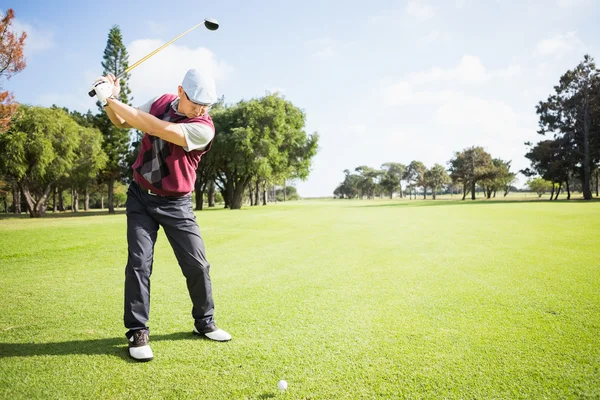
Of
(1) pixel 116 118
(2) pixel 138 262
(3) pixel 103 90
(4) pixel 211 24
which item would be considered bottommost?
(2) pixel 138 262

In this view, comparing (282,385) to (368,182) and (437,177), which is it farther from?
(368,182)

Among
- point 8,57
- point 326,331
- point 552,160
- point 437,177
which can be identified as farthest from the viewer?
point 437,177

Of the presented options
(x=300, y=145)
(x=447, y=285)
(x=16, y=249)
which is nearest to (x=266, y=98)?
(x=300, y=145)

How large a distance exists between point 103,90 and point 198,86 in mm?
838

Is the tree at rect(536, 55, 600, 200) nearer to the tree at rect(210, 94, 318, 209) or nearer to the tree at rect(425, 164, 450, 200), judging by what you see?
the tree at rect(210, 94, 318, 209)

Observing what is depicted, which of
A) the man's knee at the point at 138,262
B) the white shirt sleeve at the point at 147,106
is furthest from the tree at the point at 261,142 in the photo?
the man's knee at the point at 138,262

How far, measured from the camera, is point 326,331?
3.74 meters

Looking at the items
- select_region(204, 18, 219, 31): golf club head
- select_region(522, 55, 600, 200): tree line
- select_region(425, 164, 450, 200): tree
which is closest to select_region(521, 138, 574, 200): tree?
select_region(522, 55, 600, 200): tree line

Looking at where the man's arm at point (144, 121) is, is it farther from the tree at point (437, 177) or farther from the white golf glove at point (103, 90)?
the tree at point (437, 177)

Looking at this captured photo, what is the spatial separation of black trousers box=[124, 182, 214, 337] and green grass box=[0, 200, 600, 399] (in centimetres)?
39

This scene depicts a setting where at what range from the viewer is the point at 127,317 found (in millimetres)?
3408

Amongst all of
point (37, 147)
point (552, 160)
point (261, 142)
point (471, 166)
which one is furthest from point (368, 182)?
Result: point (37, 147)

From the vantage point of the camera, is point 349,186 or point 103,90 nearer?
point 103,90

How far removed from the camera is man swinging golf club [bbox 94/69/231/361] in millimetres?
3266
